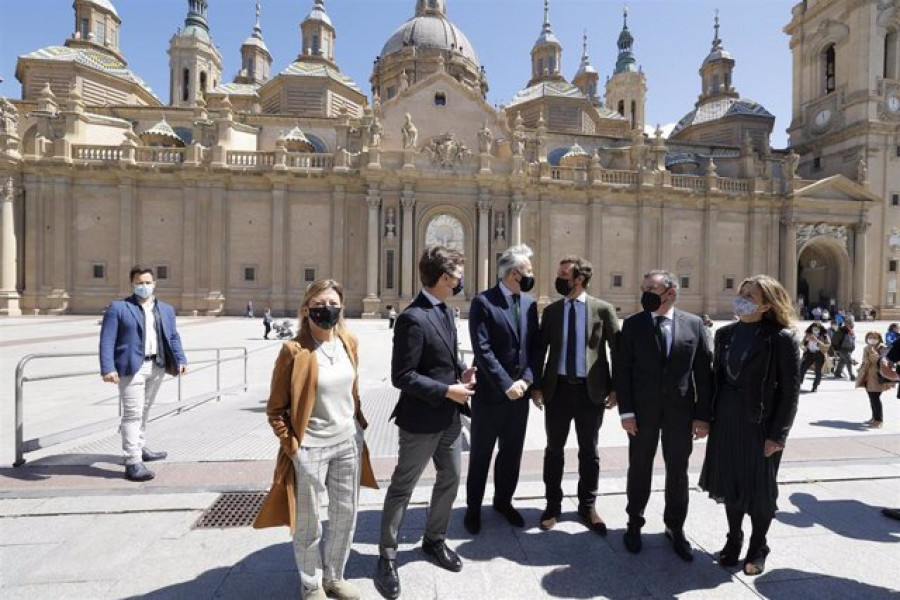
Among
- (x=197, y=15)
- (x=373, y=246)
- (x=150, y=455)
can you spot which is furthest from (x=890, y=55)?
(x=197, y=15)

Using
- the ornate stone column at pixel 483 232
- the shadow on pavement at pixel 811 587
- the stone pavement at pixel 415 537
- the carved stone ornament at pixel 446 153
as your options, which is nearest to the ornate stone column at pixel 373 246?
the carved stone ornament at pixel 446 153

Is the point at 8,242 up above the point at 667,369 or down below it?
above

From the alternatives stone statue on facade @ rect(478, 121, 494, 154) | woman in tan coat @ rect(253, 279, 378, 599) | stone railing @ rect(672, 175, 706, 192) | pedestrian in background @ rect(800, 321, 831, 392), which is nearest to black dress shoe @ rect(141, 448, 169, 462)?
woman in tan coat @ rect(253, 279, 378, 599)

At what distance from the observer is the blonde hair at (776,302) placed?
336 centimetres

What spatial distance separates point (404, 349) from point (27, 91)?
49234mm

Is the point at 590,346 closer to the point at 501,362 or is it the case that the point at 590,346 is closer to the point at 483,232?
the point at 501,362

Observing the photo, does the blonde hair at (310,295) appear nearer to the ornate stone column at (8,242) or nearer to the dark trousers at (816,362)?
the dark trousers at (816,362)

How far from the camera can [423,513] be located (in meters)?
4.17

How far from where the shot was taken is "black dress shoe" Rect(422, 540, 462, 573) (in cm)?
332

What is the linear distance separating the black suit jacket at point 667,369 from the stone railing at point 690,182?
121 ft

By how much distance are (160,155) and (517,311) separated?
1363 inches

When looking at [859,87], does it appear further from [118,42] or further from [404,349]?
[118,42]

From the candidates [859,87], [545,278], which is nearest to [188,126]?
[545,278]

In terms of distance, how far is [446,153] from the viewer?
3173 centimetres
